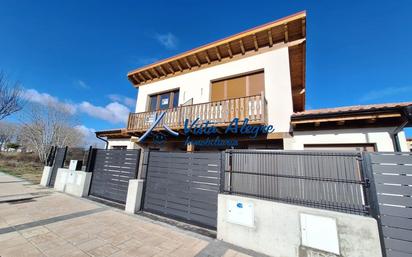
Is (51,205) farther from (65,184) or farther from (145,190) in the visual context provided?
(145,190)

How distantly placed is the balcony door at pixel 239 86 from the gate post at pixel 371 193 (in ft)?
16.1

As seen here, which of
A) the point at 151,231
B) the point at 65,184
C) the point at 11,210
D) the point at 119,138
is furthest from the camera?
the point at 119,138

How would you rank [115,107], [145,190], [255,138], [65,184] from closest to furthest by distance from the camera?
[145,190]
[255,138]
[65,184]
[115,107]

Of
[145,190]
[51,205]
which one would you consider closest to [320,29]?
[145,190]

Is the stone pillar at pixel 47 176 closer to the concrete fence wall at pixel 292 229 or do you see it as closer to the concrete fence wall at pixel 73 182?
the concrete fence wall at pixel 73 182

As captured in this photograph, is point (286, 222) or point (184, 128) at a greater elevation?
point (184, 128)

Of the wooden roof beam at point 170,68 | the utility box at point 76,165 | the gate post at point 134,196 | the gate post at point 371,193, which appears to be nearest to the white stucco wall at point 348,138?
the gate post at point 371,193

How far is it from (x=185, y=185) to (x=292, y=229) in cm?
294

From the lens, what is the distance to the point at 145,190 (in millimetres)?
5984

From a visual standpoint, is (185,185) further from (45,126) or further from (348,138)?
(45,126)

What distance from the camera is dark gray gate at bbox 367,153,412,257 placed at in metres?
2.66

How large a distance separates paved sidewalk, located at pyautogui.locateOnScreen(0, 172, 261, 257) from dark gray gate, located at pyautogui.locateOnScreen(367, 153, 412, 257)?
2280mm

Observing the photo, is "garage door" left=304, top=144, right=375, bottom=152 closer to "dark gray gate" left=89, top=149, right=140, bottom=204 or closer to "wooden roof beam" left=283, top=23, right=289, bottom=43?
"wooden roof beam" left=283, top=23, right=289, bottom=43

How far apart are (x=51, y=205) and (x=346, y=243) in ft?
27.8
